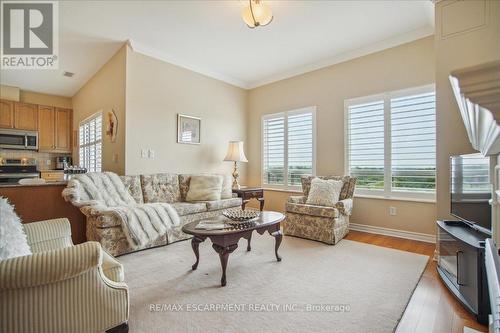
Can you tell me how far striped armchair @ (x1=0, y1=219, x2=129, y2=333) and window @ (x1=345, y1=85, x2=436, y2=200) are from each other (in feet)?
11.5

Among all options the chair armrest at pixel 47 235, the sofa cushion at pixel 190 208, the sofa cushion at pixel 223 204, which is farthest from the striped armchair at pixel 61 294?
the sofa cushion at pixel 223 204

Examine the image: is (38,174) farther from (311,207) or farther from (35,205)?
(311,207)

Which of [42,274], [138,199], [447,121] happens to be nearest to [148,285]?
[42,274]

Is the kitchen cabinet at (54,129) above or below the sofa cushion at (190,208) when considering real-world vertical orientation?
above

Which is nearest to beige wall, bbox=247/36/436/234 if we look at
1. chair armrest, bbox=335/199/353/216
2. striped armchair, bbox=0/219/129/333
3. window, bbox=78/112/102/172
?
chair armrest, bbox=335/199/353/216

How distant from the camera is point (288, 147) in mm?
4648

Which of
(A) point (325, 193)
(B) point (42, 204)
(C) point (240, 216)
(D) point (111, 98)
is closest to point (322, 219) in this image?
(A) point (325, 193)

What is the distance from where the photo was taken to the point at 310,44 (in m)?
3.54

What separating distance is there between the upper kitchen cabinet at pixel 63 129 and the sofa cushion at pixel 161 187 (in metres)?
4.01

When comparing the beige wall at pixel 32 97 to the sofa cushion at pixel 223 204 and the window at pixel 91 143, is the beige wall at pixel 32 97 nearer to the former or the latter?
the window at pixel 91 143

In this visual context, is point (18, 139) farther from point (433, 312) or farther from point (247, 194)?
point (433, 312)

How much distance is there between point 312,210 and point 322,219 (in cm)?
17

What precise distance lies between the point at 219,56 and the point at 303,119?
6.02 feet

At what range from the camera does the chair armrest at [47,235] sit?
154 centimetres
